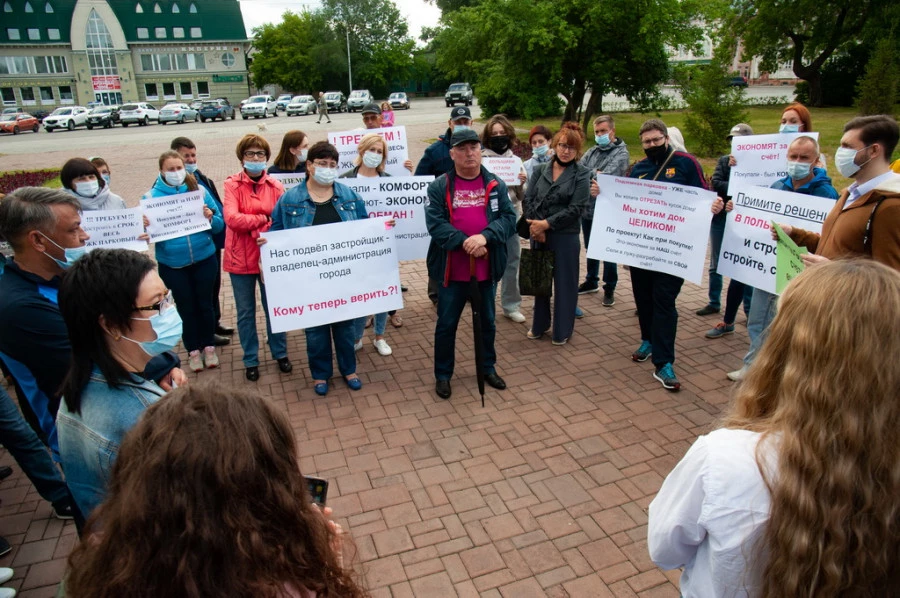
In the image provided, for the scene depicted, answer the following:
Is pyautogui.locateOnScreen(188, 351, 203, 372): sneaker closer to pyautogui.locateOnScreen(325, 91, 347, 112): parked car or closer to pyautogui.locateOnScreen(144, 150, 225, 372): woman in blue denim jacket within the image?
pyautogui.locateOnScreen(144, 150, 225, 372): woman in blue denim jacket

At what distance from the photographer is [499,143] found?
21.5 feet

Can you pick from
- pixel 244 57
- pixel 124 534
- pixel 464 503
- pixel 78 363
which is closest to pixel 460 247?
pixel 464 503

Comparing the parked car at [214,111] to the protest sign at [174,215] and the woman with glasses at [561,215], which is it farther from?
the woman with glasses at [561,215]

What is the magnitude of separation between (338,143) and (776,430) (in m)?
6.66

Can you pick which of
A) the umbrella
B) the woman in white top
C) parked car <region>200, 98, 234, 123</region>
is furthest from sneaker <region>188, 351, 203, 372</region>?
parked car <region>200, 98, 234, 123</region>

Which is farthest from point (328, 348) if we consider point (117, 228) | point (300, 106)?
point (300, 106)

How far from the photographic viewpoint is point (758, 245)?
507cm

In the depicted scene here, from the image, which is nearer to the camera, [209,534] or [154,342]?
[209,534]

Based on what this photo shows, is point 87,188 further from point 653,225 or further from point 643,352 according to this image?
point 643,352

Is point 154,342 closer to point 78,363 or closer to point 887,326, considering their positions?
point 78,363

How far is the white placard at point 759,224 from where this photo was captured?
4.64 metres

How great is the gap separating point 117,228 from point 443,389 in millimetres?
3112

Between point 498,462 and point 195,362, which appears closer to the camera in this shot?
point 498,462

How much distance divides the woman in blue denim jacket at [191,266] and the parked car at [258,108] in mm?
42512
